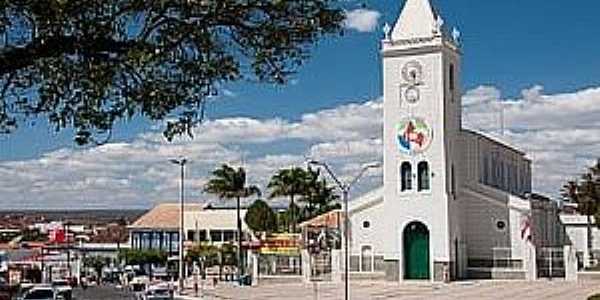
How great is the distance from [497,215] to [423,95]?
9.53 meters

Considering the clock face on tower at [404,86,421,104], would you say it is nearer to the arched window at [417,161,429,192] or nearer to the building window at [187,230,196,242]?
the arched window at [417,161,429,192]

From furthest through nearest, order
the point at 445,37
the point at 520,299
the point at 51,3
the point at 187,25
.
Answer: the point at 445,37 → the point at 520,299 → the point at 187,25 → the point at 51,3

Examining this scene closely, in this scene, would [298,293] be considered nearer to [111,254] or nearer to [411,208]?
[411,208]

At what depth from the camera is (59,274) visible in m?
104

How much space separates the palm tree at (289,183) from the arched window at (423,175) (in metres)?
28.6

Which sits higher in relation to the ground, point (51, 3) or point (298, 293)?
point (51, 3)

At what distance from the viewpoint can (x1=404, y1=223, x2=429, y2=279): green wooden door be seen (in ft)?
234

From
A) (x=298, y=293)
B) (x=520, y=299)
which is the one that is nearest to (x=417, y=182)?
(x=298, y=293)

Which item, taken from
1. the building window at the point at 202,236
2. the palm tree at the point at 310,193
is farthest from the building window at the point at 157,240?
the palm tree at the point at 310,193

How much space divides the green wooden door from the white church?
0.21ft

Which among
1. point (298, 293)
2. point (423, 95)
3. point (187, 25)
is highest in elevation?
point (423, 95)

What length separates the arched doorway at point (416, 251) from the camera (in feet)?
234

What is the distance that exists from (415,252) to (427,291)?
33.8ft

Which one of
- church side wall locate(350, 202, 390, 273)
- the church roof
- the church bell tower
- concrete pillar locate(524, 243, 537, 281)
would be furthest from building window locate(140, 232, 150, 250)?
concrete pillar locate(524, 243, 537, 281)
